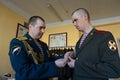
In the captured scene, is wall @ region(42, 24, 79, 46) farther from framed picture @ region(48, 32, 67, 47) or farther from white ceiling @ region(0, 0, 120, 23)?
white ceiling @ region(0, 0, 120, 23)

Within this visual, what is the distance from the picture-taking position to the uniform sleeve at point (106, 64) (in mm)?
1243

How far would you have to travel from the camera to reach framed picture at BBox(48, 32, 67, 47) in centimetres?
445

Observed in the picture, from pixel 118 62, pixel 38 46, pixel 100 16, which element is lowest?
pixel 118 62

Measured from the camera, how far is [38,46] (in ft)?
5.09

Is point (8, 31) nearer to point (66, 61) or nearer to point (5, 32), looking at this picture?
point (5, 32)

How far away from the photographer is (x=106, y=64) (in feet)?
4.16

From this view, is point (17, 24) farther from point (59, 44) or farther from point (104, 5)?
point (104, 5)

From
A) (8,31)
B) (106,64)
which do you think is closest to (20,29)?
(8,31)

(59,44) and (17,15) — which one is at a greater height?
(17,15)

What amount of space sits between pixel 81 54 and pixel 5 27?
8.44 ft

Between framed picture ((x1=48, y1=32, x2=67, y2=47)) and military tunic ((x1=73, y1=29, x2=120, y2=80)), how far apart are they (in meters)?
2.96

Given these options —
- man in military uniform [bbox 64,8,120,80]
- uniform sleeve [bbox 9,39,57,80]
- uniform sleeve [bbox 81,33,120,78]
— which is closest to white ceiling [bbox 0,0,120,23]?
man in military uniform [bbox 64,8,120,80]

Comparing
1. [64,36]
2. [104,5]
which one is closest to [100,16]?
[104,5]

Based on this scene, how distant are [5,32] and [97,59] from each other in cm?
268
